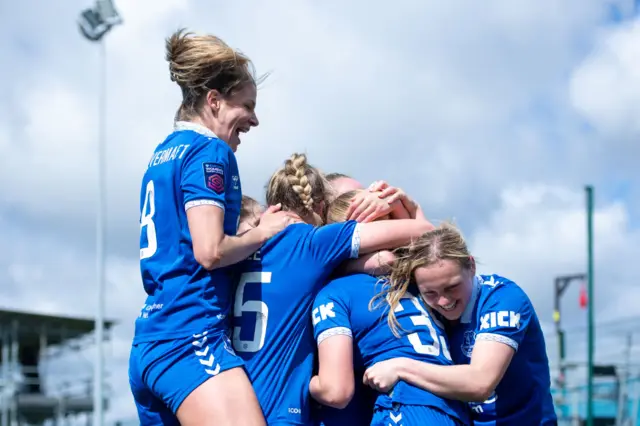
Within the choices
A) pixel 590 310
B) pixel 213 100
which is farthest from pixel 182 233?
pixel 590 310

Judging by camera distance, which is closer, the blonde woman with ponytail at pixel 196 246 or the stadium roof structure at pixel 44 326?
the blonde woman with ponytail at pixel 196 246

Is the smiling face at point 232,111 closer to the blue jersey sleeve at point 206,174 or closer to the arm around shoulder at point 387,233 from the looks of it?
the blue jersey sleeve at point 206,174

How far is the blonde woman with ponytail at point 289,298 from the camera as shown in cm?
358

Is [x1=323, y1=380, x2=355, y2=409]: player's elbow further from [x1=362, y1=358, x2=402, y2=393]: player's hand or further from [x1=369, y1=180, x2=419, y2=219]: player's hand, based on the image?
[x1=369, y1=180, x2=419, y2=219]: player's hand

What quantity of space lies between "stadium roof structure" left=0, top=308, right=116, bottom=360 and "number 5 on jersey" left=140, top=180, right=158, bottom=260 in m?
33.8

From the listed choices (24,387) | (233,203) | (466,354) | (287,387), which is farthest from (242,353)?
(24,387)

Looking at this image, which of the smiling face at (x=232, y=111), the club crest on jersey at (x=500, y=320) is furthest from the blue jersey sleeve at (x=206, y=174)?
the club crest on jersey at (x=500, y=320)

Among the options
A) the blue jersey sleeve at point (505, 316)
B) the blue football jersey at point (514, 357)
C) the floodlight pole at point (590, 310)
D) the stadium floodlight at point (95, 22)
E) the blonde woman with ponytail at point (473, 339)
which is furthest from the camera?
the stadium floodlight at point (95, 22)

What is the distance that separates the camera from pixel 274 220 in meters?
3.82

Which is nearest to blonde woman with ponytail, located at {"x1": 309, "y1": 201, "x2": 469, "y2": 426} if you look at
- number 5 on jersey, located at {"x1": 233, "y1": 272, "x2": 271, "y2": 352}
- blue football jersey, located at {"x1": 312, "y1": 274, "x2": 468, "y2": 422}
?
blue football jersey, located at {"x1": 312, "y1": 274, "x2": 468, "y2": 422}

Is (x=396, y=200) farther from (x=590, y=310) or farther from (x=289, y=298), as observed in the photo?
(x=590, y=310)

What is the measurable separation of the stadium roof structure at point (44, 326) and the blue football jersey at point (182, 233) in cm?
3390

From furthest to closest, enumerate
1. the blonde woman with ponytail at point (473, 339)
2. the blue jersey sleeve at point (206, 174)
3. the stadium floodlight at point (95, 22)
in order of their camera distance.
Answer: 1. the stadium floodlight at point (95, 22)
2. the blonde woman with ponytail at point (473, 339)
3. the blue jersey sleeve at point (206, 174)

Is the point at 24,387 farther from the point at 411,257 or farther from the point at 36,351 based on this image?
the point at 411,257
